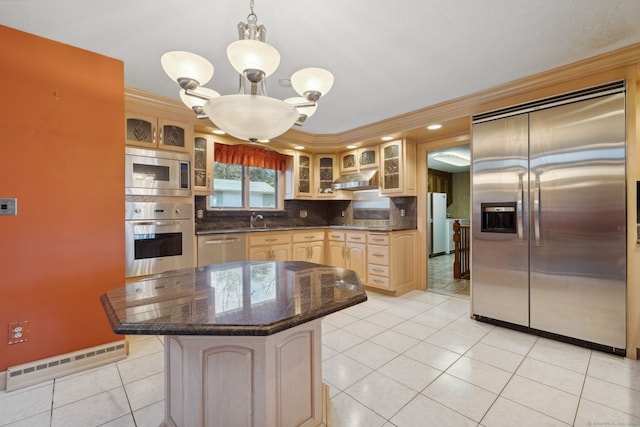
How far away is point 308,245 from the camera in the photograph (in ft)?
14.2

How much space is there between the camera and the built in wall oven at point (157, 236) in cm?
269

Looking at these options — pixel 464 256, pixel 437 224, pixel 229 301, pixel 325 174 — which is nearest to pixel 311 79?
pixel 229 301

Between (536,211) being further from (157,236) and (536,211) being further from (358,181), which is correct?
(157,236)

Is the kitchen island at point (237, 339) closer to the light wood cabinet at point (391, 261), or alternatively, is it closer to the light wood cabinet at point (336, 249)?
the light wood cabinet at point (391, 261)

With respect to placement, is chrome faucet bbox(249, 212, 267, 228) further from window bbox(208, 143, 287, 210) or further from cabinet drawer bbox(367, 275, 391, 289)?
cabinet drawer bbox(367, 275, 391, 289)

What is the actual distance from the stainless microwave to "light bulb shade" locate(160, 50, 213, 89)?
174 cm

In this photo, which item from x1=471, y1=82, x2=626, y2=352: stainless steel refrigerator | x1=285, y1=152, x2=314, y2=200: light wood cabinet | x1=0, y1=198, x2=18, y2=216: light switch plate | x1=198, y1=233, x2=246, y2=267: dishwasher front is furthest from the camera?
x1=285, y1=152, x2=314, y2=200: light wood cabinet

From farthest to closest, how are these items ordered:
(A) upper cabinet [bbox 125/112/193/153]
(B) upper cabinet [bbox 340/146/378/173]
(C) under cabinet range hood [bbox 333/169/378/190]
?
(B) upper cabinet [bbox 340/146/378/173] < (C) under cabinet range hood [bbox 333/169/378/190] < (A) upper cabinet [bbox 125/112/193/153]

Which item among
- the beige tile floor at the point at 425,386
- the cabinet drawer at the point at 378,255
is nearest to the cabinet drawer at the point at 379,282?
the cabinet drawer at the point at 378,255

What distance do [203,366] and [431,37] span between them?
7.78ft

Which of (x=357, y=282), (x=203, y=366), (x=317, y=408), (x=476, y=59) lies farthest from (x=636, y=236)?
(x=203, y=366)

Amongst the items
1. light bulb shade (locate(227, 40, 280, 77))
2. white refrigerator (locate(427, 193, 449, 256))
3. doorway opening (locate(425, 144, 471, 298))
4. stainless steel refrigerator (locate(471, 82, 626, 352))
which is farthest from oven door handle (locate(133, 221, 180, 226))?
white refrigerator (locate(427, 193, 449, 256))

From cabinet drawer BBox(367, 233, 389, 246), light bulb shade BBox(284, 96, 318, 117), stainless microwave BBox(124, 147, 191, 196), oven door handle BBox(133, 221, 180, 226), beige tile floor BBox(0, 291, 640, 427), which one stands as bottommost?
beige tile floor BBox(0, 291, 640, 427)

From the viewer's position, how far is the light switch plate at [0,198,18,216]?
6.11 ft
